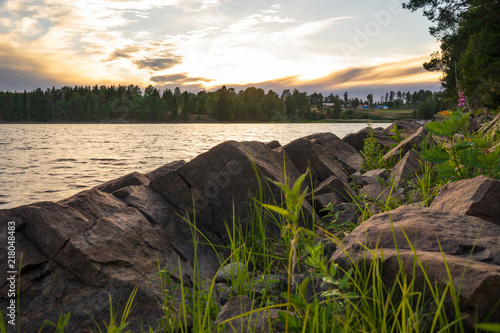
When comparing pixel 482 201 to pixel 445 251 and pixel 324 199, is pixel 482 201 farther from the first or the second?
pixel 324 199

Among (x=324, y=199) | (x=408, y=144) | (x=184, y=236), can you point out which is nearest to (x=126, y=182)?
(x=184, y=236)

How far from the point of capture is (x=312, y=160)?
664 cm

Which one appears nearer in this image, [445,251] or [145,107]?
[445,251]

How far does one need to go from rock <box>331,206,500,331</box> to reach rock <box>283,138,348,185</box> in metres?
3.80

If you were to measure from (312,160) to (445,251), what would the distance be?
15.0ft

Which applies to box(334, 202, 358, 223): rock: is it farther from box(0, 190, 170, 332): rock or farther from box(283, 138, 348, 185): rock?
box(0, 190, 170, 332): rock

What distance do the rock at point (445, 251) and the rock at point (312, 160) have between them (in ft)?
12.5

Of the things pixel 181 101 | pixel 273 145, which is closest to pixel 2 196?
pixel 273 145

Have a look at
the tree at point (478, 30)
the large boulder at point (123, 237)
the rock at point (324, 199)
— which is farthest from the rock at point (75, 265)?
the tree at point (478, 30)

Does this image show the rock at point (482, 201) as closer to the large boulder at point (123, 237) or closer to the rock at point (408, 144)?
the large boulder at point (123, 237)

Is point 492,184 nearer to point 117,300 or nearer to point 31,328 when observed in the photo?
point 117,300

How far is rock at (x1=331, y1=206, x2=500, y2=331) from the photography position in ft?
5.59

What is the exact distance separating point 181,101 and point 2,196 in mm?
111574

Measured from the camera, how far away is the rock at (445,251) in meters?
1.71
